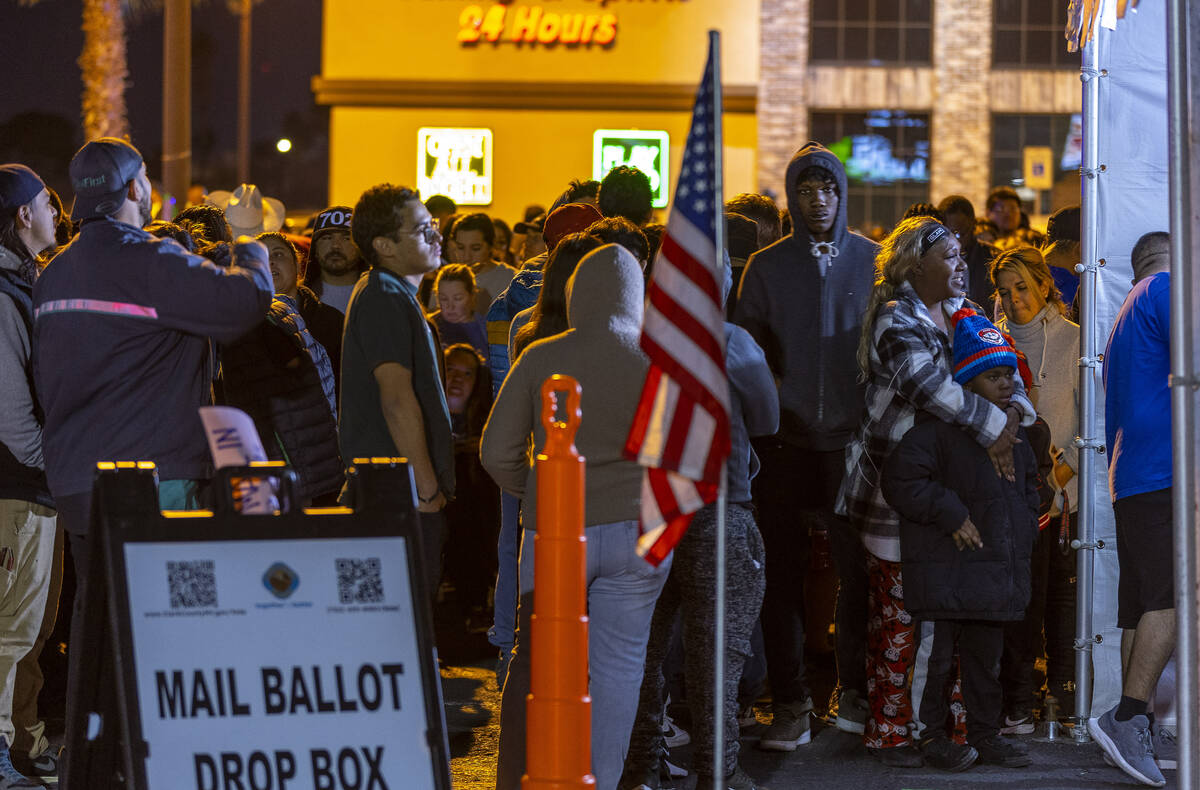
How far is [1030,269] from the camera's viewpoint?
7.87m

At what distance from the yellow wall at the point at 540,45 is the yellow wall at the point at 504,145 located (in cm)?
62

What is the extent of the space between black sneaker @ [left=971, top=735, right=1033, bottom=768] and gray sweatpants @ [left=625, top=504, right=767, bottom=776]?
133 cm

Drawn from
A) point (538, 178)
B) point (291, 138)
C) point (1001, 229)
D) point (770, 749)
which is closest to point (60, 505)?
point (770, 749)

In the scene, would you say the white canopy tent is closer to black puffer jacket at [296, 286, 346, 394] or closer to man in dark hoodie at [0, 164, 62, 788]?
black puffer jacket at [296, 286, 346, 394]

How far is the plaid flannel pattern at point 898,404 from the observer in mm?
6492

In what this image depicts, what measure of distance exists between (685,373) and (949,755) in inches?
121

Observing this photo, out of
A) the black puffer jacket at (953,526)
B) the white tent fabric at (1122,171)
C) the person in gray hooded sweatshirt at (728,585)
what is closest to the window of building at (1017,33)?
the white tent fabric at (1122,171)

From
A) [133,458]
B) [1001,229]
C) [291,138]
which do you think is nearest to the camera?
[133,458]

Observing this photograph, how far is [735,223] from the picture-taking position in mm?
8016

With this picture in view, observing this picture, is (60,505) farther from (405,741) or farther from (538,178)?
(538,178)

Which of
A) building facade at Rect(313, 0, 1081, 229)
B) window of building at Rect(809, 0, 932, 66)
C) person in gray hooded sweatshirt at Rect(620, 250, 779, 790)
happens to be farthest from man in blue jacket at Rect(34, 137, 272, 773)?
window of building at Rect(809, 0, 932, 66)

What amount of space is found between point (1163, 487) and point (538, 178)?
2106cm

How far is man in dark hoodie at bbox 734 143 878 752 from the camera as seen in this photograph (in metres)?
7.14

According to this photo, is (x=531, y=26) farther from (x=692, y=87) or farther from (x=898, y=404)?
(x=898, y=404)
